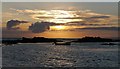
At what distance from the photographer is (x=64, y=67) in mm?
42812

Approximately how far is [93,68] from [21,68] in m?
9.28

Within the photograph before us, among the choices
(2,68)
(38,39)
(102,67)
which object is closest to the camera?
(2,68)

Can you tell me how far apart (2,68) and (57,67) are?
7.23 metres

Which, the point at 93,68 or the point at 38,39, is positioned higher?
the point at 93,68

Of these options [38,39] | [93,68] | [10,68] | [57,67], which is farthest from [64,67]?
[38,39]

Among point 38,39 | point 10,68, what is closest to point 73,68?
point 10,68

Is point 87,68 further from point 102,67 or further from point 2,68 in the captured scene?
point 2,68

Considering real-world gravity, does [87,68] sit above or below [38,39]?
above

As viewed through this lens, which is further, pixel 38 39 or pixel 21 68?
pixel 38 39

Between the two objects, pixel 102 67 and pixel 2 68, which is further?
pixel 102 67

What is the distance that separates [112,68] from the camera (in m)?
42.0

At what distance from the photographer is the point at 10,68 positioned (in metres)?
40.5

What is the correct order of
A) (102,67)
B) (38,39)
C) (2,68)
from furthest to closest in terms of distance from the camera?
1. (38,39)
2. (102,67)
3. (2,68)

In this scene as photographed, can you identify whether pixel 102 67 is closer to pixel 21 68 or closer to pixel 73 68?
pixel 73 68
